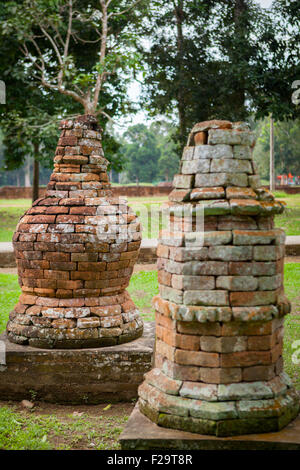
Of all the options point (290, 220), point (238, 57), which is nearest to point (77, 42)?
point (238, 57)

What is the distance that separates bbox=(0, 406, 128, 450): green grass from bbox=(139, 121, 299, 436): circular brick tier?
3.44 ft

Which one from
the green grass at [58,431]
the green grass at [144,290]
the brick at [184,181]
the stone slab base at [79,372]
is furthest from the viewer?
the green grass at [144,290]

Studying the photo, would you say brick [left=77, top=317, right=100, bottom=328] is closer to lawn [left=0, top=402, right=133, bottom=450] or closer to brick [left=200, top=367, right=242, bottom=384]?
lawn [left=0, top=402, right=133, bottom=450]

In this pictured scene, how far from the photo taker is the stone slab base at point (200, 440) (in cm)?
286

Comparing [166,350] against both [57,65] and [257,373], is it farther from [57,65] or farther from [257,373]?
[57,65]

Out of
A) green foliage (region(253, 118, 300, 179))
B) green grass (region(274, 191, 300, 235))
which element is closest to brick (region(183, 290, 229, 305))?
green grass (region(274, 191, 300, 235))

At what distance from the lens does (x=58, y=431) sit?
413 centimetres

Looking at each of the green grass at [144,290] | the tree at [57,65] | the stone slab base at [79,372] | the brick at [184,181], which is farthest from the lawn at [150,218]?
the brick at [184,181]

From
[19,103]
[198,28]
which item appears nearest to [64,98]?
[19,103]

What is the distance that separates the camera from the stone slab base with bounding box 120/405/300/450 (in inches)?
112

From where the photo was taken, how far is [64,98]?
14.9m

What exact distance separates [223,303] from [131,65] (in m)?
10.0

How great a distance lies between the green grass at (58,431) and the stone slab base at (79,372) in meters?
0.27

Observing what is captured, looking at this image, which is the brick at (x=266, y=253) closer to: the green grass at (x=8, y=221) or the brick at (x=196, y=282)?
the brick at (x=196, y=282)
